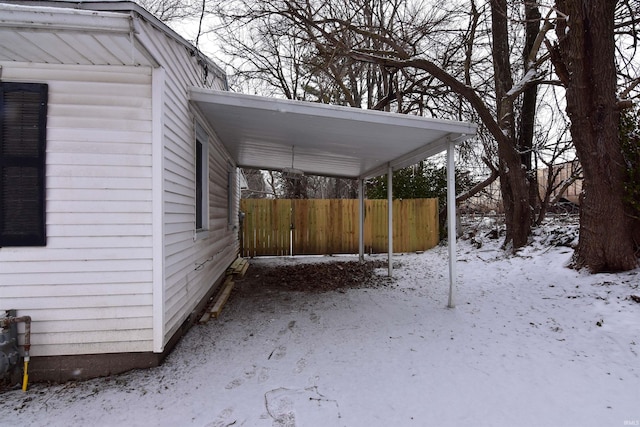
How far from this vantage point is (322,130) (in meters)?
4.58

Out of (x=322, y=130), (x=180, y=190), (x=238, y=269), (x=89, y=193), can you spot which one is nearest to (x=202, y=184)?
(x=180, y=190)

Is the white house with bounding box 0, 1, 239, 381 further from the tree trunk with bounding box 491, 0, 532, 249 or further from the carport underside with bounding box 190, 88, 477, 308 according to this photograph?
the tree trunk with bounding box 491, 0, 532, 249

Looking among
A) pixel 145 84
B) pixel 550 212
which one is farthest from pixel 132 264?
pixel 550 212

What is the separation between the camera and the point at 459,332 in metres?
3.81

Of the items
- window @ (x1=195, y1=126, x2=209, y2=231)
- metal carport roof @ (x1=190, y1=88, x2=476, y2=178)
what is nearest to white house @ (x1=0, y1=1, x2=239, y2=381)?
metal carport roof @ (x1=190, y1=88, x2=476, y2=178)

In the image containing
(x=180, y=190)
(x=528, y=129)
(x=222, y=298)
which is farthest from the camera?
(x=528, y=129)

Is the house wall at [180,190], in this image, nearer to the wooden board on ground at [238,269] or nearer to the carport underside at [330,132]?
the carport underside at [330,132]

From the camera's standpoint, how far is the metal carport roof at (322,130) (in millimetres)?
3827

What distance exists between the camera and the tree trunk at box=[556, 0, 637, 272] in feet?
14.8

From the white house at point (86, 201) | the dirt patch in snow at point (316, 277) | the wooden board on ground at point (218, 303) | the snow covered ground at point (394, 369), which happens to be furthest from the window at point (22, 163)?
the dirt patch in snow at point (316, 277)

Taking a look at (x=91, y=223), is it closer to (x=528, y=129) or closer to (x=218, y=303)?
(x=218, y=303)

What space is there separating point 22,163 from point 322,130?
315 centimetres

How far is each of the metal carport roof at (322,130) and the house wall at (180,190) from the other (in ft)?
1.28

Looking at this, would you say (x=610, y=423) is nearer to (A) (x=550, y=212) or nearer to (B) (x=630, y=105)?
(B) (x=630, y=105)
